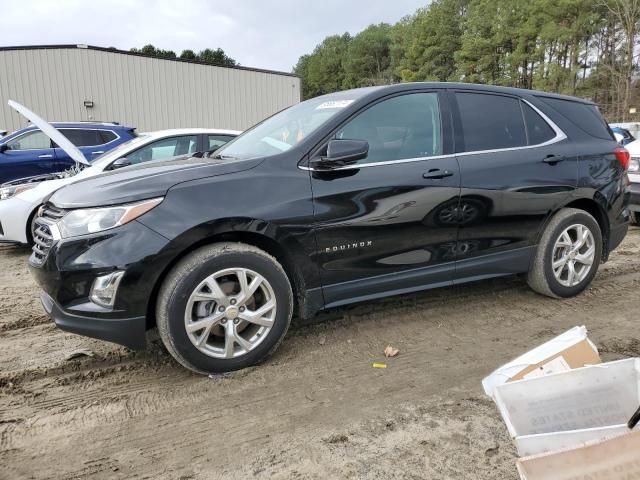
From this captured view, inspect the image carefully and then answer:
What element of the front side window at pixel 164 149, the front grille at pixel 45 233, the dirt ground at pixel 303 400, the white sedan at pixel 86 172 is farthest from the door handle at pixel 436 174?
the front side window at pixel 164 149

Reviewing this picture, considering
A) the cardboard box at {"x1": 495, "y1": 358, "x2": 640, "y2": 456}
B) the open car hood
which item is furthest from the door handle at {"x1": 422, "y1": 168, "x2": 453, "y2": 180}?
the open car hood

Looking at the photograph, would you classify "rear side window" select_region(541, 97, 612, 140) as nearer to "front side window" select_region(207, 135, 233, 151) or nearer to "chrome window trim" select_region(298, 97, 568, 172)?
"chrome window trim" select_region(298, 97, 568, 172)

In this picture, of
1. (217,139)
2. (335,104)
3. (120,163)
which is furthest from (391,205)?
(217,139)

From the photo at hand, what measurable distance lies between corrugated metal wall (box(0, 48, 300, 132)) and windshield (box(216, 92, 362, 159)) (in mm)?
18800

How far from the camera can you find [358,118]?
3184 mm

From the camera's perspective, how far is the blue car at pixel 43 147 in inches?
348

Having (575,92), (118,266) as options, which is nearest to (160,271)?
(118,266)

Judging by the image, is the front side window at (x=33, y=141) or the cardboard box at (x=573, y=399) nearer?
the cardboard box at (x=573, y=399)

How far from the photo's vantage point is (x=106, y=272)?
2.53 meters

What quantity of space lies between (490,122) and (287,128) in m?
1.58

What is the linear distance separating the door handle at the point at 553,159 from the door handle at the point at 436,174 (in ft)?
3.25

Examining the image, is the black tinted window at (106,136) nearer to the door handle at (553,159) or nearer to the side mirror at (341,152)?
the side mirror at (341,152)

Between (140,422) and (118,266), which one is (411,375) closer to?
(140,422)

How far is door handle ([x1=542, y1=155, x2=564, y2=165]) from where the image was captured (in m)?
3.77
